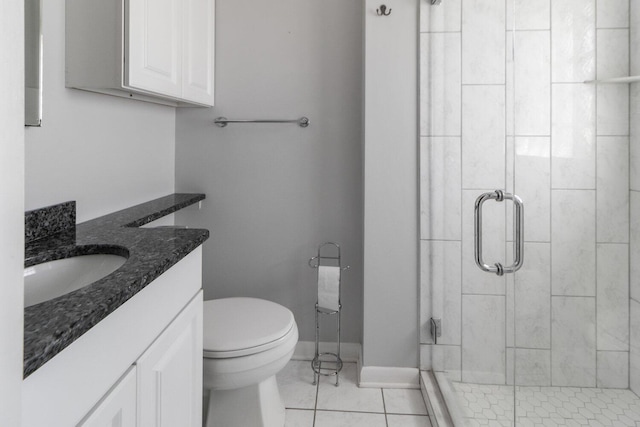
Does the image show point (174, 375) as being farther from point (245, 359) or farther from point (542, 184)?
point (542, 184)

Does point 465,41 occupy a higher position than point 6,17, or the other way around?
point 465,41

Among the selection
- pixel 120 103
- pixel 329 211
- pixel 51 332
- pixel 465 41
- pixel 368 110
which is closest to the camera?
pixel 51 332

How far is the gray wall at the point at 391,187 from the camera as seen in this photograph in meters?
2.05

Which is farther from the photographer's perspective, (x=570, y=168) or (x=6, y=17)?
(x=570, y=168)

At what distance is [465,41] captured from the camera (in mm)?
1594

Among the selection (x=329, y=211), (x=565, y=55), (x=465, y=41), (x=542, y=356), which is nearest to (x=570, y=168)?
(x=565, y=55)

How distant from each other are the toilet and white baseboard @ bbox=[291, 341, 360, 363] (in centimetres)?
54

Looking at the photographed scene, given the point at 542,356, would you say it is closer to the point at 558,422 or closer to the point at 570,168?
the point at 558,422

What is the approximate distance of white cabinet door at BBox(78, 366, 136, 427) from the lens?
2.24 feet

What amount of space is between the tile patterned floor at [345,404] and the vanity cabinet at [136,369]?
74 cm

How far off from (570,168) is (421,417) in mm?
1358

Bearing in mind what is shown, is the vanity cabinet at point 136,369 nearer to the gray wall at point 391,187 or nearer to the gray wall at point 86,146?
the gray wall at point 86,146

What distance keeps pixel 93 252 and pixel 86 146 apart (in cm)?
63

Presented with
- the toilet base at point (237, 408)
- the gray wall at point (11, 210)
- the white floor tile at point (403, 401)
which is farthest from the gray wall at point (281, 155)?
the gray wall at point (11, 210)
